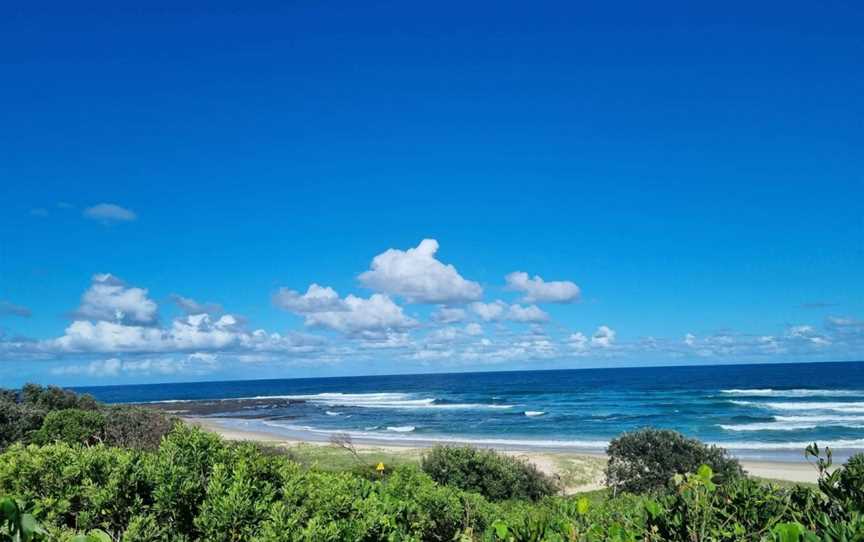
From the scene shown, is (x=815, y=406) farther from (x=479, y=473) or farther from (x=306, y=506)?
(x=306, y=506)

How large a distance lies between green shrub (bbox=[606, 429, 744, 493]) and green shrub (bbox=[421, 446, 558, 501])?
3549mm

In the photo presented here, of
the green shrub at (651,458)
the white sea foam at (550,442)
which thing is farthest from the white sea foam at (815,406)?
the green shrub at (651,458)

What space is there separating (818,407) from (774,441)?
2304 centimetres

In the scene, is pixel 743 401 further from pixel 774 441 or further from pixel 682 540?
pixel 682 540

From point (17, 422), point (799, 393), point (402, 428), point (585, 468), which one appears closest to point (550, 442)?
point (585, 468)

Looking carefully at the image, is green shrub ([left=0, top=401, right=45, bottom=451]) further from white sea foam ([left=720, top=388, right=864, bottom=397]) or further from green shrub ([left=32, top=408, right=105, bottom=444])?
white sea foam ([left=720, top=388, right=864, bottom=397])

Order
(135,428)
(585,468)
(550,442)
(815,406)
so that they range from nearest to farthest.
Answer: (135,428)
(585,468)
(550,442)
(815,406)

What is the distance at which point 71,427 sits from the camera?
20.5 metres

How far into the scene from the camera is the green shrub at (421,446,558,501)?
1744 centimetres

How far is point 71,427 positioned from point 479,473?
13.5m

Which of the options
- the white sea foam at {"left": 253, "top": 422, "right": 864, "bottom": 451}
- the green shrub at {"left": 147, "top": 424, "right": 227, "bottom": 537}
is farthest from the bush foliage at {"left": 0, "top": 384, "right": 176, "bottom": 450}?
the white sea foam at {"left": 253, "top": 422, "right": 864, "bottom": 451}

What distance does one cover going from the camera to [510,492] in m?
17.7

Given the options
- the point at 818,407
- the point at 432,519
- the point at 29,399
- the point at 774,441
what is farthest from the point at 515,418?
the point at 432,519

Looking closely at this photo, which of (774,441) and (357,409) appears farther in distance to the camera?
(357,409)
